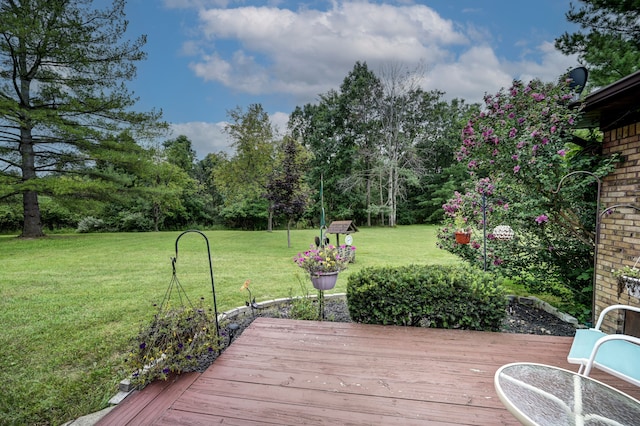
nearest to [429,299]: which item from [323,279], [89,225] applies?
[323,279]

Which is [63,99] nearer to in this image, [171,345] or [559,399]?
[171,345]

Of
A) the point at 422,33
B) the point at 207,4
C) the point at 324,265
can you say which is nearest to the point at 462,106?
the point at 422,33

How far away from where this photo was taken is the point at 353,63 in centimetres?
1986

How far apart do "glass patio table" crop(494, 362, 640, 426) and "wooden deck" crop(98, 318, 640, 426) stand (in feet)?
1.04

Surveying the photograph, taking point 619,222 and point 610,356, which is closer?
point 610,356

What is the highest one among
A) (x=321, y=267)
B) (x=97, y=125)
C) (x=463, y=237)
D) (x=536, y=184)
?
(x=97, y=125)

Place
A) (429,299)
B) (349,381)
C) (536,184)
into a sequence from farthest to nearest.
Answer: (536,184) → (429,299) → (349,381)

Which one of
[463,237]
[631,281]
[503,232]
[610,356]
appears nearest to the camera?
[610,356]

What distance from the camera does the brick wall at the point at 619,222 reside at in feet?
8.34

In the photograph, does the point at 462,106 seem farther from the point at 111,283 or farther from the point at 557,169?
the point at 111,283

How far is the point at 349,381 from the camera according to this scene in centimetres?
183

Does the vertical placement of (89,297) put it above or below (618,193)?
below

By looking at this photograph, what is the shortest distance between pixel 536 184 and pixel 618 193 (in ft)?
2.06

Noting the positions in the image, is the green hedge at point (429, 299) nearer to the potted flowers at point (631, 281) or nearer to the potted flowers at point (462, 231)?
the potted flowers at point (631, 281)
